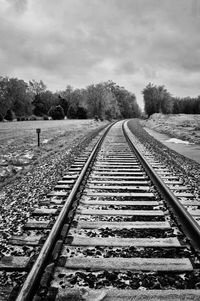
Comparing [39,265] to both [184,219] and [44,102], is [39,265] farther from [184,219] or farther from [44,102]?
[44,102]

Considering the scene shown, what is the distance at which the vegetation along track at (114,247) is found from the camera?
2.17 m

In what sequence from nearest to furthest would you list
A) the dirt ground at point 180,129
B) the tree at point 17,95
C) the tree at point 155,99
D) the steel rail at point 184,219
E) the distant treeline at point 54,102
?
the steel rail at point 184,219 < the dirt ground at point 180,129 < the distant treeline at point 54,102 < the tree at point 17,95 < the tree at point 155,99

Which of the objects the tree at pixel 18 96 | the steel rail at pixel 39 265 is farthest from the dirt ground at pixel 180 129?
the tree at pixel 18 96

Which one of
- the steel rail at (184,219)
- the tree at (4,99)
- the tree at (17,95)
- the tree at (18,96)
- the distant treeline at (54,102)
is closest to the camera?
the steel rail at (184,219)

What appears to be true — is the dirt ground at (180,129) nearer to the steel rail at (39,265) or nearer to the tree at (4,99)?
the steel rail at (39,265)

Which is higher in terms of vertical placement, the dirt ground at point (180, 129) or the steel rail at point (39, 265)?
the dirt ground at point (180, 129)

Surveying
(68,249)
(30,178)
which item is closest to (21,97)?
(30,178)

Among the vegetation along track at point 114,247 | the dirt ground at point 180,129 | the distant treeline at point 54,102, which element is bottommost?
the vegetation along track at point 114,247

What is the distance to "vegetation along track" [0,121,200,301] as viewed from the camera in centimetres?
217

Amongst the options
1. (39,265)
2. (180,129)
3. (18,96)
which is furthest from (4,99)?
(39,265)

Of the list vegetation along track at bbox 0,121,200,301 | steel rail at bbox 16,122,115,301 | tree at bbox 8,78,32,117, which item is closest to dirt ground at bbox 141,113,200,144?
vegetation along track at bbox 0,121,200,301

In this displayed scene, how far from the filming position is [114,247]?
2898 mm

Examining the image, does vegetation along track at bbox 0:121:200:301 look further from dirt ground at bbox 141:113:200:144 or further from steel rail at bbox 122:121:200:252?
dirt ground at bbox 141:113:200:144

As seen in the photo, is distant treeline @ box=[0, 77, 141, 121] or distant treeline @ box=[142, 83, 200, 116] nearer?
distant treeline @ box=[0, 77, 141, 121]
